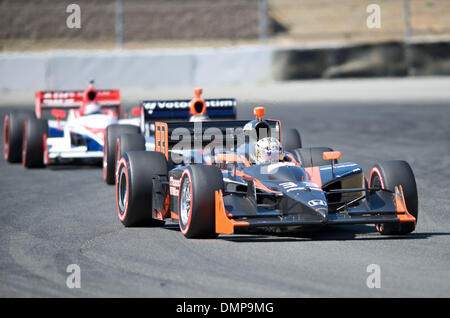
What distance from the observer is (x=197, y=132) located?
10.8 meters

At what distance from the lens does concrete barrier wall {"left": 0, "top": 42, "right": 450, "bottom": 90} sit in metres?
28.6

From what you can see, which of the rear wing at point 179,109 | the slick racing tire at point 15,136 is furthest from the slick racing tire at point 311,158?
the slick racing tire at point 15,136

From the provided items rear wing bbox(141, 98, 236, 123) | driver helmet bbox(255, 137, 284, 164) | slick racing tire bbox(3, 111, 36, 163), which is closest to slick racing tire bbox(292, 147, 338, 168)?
driver helmet bbox(255, 137, 284, 164)

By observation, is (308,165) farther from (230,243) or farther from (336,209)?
(230,243)

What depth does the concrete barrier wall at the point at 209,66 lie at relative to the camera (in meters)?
28.6

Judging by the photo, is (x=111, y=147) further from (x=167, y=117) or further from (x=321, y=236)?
(x=321, y=236)

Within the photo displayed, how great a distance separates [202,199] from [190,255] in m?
0.68

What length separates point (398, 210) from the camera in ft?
29.5

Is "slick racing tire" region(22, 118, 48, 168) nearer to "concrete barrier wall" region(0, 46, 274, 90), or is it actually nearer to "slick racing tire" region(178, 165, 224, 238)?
"slick racing tire" region(178, 165, 224, 238)

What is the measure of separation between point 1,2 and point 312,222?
30.6 metres

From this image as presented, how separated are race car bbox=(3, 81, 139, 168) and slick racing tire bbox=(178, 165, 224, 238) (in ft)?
22.5

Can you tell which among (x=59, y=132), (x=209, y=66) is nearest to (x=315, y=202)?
(x=59, y=132)

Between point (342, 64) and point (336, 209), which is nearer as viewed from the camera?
point (336, 209)
